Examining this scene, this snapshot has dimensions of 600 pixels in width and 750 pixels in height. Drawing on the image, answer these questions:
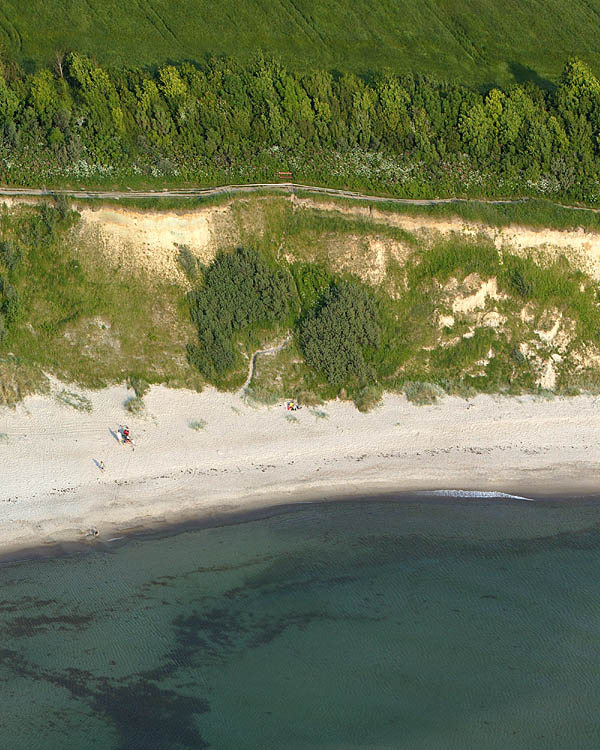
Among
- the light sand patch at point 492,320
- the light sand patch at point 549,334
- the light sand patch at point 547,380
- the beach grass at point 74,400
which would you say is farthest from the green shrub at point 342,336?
the beach grass at point 74,400

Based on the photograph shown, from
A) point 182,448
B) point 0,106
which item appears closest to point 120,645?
point 182,448

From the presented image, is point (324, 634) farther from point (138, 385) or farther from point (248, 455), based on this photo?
point (138, 385)

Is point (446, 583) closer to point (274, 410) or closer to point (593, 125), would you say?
point (274, 410)

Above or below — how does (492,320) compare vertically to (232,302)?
below

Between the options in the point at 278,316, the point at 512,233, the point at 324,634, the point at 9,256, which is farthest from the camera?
the point at 512,233

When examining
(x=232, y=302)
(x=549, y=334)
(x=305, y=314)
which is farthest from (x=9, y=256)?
(x=549, y=334)

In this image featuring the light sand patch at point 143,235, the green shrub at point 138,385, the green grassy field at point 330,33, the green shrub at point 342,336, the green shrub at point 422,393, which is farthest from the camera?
the green grassy field at point 330,33

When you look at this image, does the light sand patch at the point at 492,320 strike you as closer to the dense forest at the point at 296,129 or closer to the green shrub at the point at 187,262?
the dense forest at the point at 296,129
